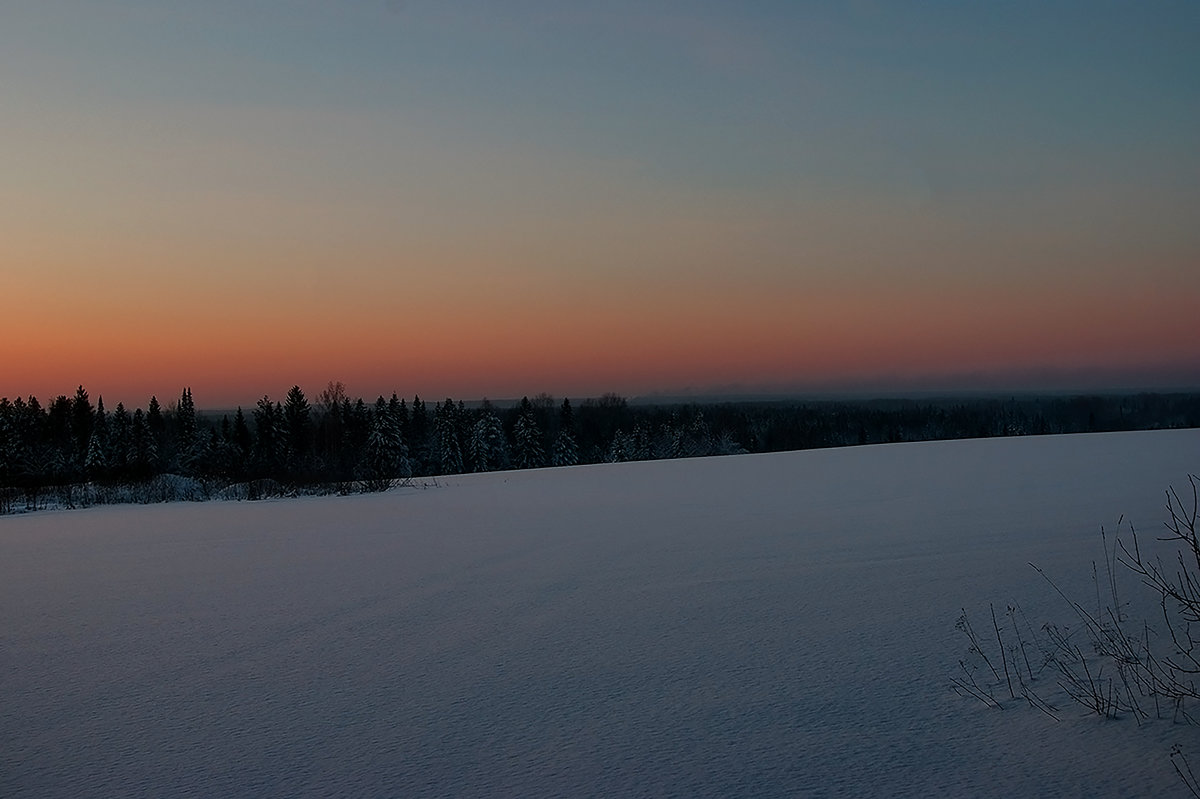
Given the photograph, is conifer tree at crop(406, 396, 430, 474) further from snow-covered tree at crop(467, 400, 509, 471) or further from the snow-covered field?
the snow-covered field

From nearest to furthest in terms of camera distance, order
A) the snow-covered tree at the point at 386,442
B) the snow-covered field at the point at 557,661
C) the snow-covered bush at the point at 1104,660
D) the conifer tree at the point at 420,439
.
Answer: the snow-covered field at the point at 557,661, the snow-covered bush at the point at 1104,660, the snow-covered tree at the point at 386,442, the conifer tree at the point at 420,439

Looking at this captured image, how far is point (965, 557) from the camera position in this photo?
772 cm

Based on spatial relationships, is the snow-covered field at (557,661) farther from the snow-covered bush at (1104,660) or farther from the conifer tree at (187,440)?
the conifer tree at (187,440)

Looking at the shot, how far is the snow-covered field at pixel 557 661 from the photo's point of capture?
3381 mm

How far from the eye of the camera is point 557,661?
194 inches

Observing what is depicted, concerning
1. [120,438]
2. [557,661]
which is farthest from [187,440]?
[557,661]

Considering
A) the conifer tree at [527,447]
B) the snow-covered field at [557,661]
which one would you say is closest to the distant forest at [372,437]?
the conifer tree at [527,447]

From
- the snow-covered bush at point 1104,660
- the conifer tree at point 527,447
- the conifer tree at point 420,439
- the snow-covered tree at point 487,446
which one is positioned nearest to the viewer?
the snow-covered bush at point 1104,660

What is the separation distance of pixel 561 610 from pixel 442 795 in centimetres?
304

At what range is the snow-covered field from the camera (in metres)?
3.38

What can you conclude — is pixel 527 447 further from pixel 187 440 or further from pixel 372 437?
pixel 187 440

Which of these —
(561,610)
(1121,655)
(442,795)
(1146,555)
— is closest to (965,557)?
(1146,555)

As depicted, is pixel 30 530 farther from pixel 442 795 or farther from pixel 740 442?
pixel 740 442

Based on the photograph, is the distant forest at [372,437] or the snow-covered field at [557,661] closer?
the snow-covered field at [557,661]
